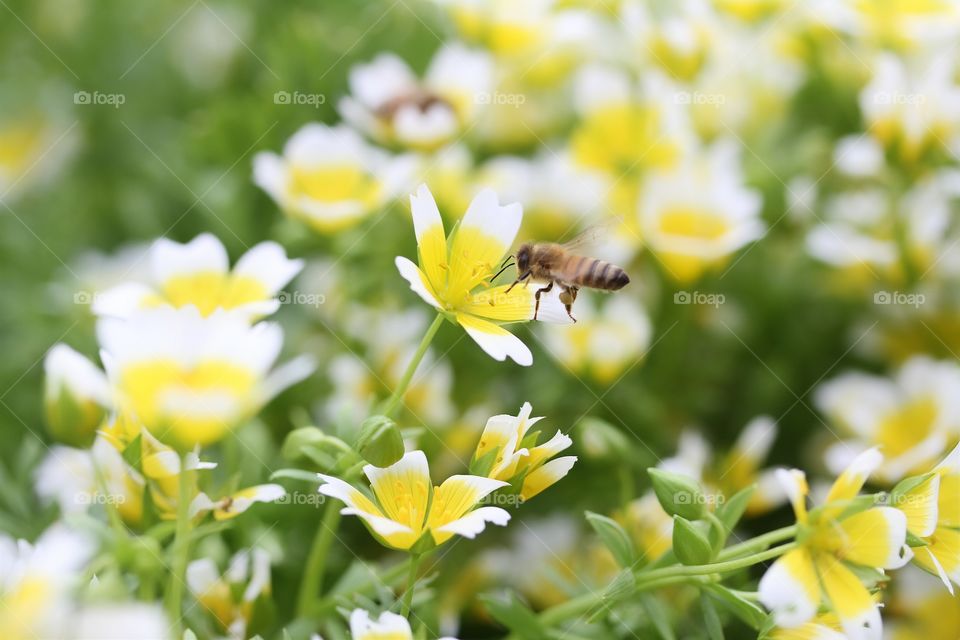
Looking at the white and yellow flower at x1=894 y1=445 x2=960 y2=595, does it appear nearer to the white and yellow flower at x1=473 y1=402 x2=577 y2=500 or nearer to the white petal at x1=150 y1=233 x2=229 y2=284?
the white and yellow flower at x1=473 y1=402 x2=577 y2=500

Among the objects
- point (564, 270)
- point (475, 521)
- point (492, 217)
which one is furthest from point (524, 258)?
point (475, 521)

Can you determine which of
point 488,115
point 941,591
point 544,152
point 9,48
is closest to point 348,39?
point 488,115

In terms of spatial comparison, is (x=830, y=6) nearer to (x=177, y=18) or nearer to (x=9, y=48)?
(x=177, y=18)

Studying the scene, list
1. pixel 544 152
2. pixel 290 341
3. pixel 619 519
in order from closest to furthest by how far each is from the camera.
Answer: pixel 619 519 < pixel 290 341 < pixel 544 152

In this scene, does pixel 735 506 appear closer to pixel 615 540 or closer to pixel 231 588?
pixel 615 540

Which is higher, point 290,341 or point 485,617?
point 290,341

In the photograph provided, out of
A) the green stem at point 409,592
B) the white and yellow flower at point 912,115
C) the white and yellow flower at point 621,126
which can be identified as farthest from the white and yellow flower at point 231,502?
the white and yellow flower at point 912,115

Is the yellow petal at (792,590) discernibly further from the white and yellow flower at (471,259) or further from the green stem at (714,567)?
the white and yellow flower at (471,259)
